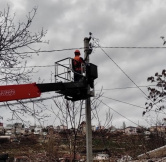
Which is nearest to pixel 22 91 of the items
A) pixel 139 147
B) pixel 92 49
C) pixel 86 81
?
pixel 86 81

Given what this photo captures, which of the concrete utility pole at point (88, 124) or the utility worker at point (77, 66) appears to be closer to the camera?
the concrete utility pole at point (88, 124)

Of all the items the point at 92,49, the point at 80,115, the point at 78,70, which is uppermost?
the point at 92,49

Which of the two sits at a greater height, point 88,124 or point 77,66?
point 77,66

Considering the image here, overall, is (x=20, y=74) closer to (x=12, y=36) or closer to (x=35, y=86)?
(x=12, y=36)

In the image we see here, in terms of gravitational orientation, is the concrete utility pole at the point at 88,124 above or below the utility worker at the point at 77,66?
below

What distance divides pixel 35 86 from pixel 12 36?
3589 mm

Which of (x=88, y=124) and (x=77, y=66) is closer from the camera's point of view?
(x=88, y=124)

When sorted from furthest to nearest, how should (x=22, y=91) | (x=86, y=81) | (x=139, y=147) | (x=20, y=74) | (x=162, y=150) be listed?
1. (x=139, y=147)
2. (x=162, y=150)
3. (x=20, y=74)
4. (x=86, y=81)
5. (x=22, y=91)

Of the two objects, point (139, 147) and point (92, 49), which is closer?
point (92, 49)

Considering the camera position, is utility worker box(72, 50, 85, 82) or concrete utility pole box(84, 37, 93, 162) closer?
concrete utility pole box(84, 37, 93, 162)

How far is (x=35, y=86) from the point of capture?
8352 millimetres

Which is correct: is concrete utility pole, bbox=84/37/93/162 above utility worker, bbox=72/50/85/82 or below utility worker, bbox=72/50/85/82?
below

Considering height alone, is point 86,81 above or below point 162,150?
above

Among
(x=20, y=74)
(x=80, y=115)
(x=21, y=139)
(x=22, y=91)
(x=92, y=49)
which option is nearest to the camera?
(x=22, y=91)
